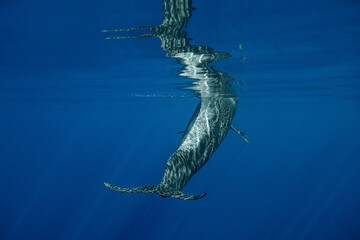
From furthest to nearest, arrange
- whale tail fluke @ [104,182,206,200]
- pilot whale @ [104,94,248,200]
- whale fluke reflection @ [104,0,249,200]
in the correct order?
whale fluke reflection @ [104,0,249,200], pilot whale @ [104,94,248,200], whale tail fluke @ [104,182,206,200]

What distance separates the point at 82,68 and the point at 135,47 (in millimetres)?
5767

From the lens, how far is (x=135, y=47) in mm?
11242

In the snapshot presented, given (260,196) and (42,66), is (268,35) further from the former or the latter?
(260,196)

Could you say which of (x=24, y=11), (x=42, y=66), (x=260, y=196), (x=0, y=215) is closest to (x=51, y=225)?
(x=0, y=215)

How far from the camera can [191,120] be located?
24.4ft

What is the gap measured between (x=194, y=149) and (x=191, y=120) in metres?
1.97

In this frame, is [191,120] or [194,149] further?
[191,120]

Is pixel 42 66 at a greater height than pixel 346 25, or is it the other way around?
pixel 346 25

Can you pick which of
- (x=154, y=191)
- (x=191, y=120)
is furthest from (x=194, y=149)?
(x=191, y=120)

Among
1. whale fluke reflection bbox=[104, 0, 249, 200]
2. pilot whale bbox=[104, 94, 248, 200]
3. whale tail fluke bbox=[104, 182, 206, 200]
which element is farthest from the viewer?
whale fluke reflection bbox=[104, 0, 249, 200]

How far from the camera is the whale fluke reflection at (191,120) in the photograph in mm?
4804

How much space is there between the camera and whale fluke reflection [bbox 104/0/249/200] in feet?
15.8

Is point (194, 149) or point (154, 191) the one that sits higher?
point (194, 149)

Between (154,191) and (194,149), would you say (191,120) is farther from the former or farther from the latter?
(154,191)
